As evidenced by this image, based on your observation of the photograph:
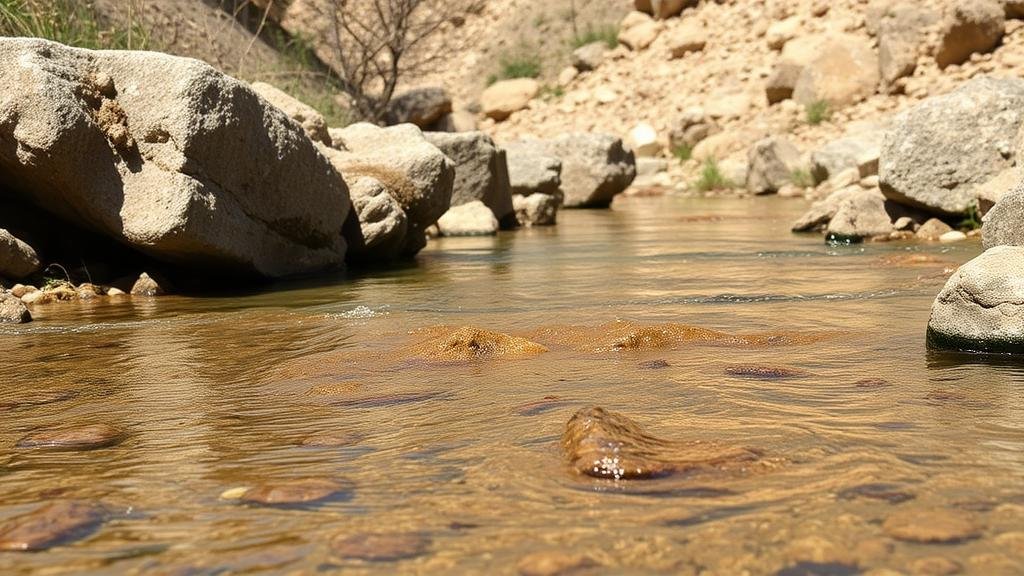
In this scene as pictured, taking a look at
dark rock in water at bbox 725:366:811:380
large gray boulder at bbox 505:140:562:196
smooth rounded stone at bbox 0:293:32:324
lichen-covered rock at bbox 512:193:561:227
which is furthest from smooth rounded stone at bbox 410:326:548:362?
large gray boulder at bbox 505:140:562:196

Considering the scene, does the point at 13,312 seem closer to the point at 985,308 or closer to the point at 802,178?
the point at 985,308

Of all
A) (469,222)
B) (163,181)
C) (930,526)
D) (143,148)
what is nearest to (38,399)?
(930,526)

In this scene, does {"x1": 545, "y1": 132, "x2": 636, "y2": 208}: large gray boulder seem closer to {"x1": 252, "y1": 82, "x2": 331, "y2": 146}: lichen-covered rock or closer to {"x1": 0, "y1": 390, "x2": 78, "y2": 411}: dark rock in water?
{"x1": 252, "y1": 82, "x2": 331, "y2": 146}: lichen-covered rock

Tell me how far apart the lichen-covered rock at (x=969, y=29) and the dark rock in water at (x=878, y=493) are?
48.8 ft

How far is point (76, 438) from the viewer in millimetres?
2693

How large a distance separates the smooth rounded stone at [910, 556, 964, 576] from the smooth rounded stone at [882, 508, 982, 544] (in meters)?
0.07

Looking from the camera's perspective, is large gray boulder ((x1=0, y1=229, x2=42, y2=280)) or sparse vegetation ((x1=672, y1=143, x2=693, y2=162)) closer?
large gray boulder ((x1=0, y1=229, x2=42, y2=280))

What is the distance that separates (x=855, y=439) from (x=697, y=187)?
1362 centimetres

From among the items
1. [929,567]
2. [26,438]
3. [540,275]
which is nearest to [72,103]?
[540,275]

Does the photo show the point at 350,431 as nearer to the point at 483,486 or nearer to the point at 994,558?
the point at 483,486

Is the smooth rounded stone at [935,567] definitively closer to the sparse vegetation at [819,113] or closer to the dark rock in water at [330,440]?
the dark rock in water at [330,440]

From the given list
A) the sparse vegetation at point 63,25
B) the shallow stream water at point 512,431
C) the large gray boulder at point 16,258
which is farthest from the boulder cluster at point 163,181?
the sparse vegetation at point 63,25

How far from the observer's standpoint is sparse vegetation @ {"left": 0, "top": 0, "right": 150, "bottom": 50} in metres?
7.09

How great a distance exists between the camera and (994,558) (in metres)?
1.74
